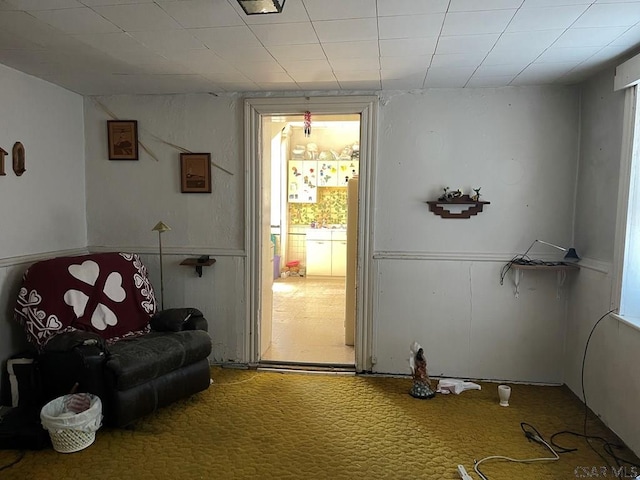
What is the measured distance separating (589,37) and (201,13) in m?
2.00

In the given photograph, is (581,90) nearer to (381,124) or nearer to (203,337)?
(381,124)

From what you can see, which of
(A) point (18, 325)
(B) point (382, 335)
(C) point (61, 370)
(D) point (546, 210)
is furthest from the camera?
(B) point (382, 335)

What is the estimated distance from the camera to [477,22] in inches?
81.4

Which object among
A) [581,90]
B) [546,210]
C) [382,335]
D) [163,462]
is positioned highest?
[581,90]

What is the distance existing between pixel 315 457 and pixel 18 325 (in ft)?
7.30

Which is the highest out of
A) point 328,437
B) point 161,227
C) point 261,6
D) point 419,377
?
point 261,6

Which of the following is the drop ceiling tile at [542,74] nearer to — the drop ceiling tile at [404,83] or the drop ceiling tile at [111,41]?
the drop ceiling tile at [404,83]

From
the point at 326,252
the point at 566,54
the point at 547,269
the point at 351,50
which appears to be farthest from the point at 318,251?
the point at 566,54

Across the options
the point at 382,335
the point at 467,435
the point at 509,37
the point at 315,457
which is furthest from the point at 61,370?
the point at 509,37

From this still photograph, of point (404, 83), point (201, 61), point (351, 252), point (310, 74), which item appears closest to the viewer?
point (201, 61)

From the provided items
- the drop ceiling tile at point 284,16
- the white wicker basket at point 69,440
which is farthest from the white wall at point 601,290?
the white wicker basket at point 69,440

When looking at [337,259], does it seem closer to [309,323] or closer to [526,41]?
[309,323]

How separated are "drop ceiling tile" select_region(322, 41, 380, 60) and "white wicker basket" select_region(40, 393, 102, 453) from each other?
241cm

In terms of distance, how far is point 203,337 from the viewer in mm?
2914
